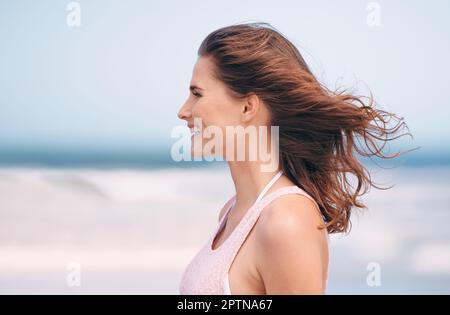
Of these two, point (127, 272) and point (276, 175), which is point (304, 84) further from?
point (127, 272)

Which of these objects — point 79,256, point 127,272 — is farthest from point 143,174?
point 127,272

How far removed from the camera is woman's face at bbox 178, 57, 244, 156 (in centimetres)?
202

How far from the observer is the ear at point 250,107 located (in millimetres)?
2006

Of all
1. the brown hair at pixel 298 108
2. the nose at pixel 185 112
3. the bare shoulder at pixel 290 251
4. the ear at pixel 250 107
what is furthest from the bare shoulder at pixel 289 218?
the nose at pixel 185 112

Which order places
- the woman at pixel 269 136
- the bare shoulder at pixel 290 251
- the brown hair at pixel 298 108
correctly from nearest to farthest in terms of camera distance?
the bare shoulder at pixel 290 251, the woman at pixel 269 136, the brown hair at pixel 298 108

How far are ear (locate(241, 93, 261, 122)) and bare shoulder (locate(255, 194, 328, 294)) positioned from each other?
0.31m

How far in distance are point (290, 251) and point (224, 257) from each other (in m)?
0.24

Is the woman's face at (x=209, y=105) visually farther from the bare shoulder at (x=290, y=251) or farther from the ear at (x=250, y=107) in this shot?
the bare shoulder at (x=290, y=251)

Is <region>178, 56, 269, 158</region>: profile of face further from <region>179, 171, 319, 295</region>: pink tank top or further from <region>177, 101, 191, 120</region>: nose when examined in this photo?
<region>179, 171, 319, 295</region>: pink tank top

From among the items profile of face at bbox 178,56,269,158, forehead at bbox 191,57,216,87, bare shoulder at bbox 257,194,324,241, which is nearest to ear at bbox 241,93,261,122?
profile of face at bbox 178,56,269,158

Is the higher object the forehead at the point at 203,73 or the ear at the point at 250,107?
the forehead at the point at 203,73

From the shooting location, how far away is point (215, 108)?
79.9 inches

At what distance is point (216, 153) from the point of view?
2092 millimetres
